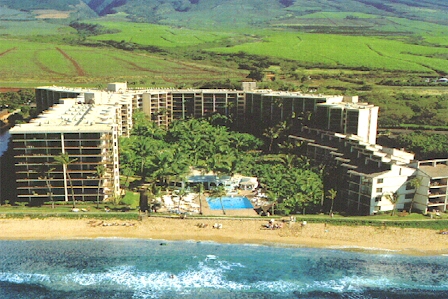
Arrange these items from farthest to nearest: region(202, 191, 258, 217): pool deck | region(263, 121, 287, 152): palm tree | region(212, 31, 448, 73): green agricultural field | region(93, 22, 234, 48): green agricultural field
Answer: region(93, 22, 234, 48): green agricultural field
region(212, 31, 448, 73): green agricultural field
region(263, 121, 287, 152): palm tree
region(202, 191, 258, 217): pool deck

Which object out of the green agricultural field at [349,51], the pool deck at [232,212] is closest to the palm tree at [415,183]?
the pool deck at [232,212]

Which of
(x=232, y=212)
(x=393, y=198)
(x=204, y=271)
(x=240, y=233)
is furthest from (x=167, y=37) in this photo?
(x=204, y=271)

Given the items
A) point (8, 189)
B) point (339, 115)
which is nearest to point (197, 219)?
point (8, 189)

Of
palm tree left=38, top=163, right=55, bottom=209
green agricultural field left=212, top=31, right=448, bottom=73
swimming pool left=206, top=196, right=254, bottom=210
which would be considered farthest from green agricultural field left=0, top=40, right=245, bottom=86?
palm tree left=38, top=163, right=55, bottom=209

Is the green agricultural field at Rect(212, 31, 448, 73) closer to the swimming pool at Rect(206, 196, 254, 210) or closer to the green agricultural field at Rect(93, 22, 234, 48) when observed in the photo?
the green agricultural field at Rect(93, 22, 234, 48)

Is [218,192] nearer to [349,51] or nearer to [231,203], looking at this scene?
[231,203]

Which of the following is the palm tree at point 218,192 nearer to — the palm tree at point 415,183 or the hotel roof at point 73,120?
the hotel roof at point 73,120

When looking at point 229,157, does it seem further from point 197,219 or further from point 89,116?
point 89,116
